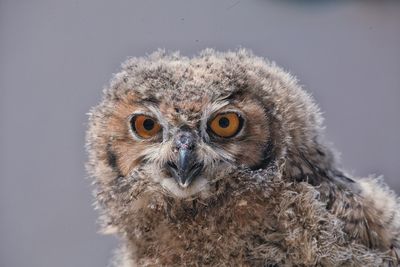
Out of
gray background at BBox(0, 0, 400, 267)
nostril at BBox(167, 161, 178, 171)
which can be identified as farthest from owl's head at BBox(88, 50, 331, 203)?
gray background at BBox(0, 0, 400, 267)

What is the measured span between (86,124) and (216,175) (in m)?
0.56

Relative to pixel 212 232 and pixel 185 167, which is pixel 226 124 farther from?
pixel 212 232

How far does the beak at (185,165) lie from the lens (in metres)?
1.71

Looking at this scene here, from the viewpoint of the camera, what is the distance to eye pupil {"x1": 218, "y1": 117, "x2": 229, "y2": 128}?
1.79 m

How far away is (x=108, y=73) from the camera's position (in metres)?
2.20

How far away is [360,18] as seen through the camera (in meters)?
2.91

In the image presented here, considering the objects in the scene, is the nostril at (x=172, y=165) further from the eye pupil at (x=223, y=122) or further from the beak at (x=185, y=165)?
the eye pupil at (x=223, y=122)

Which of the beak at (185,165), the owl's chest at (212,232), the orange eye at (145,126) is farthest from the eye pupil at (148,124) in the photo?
the owl's chest at (212,232)

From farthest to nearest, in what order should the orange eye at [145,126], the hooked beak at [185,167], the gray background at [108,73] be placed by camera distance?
the gray background at [108,73], the orange eye at [145,126], the hooked beak at [185,167]

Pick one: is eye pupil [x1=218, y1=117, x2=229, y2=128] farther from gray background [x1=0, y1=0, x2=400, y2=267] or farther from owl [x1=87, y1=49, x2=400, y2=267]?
gray background [x1=0, y1=0, x2=400, y2=267]

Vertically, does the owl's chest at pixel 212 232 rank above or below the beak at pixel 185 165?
below

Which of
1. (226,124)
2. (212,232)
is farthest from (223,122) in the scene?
(212,232)

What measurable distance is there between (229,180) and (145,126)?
274mm

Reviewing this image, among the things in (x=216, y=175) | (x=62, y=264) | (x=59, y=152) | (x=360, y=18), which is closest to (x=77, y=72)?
(x=59, y=152)
